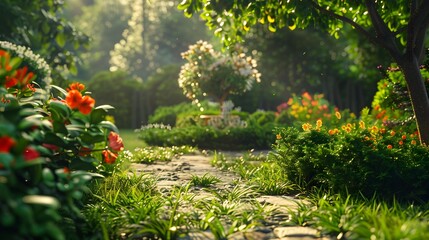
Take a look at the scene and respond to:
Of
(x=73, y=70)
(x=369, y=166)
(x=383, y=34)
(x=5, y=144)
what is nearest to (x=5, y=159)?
(x=5, y=144)

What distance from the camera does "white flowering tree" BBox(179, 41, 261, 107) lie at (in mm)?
13250

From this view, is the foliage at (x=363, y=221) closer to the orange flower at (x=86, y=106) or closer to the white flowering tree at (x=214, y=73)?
the orange flower at (x=86, y=106)

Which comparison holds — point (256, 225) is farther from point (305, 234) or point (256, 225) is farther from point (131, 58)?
point (131, 58)

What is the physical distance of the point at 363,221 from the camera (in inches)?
143

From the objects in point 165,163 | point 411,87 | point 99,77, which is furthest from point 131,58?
point 411,87

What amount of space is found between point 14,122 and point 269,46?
715 inches

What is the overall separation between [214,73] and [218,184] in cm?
745

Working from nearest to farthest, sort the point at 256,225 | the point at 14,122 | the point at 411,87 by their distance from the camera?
the point at 14,122 → the point at 256,225 → the point at 411,87

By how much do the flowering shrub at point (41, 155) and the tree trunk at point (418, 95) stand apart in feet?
11.4

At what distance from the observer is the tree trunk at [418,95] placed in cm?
551

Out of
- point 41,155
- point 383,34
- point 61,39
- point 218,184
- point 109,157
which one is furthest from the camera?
point 61,39

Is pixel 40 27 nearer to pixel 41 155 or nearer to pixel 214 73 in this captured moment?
pixel 214 73

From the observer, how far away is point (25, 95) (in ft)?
14.5

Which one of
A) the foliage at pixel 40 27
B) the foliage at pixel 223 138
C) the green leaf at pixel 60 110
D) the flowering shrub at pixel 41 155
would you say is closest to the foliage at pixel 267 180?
the flowering shrub at pixel 41 155
